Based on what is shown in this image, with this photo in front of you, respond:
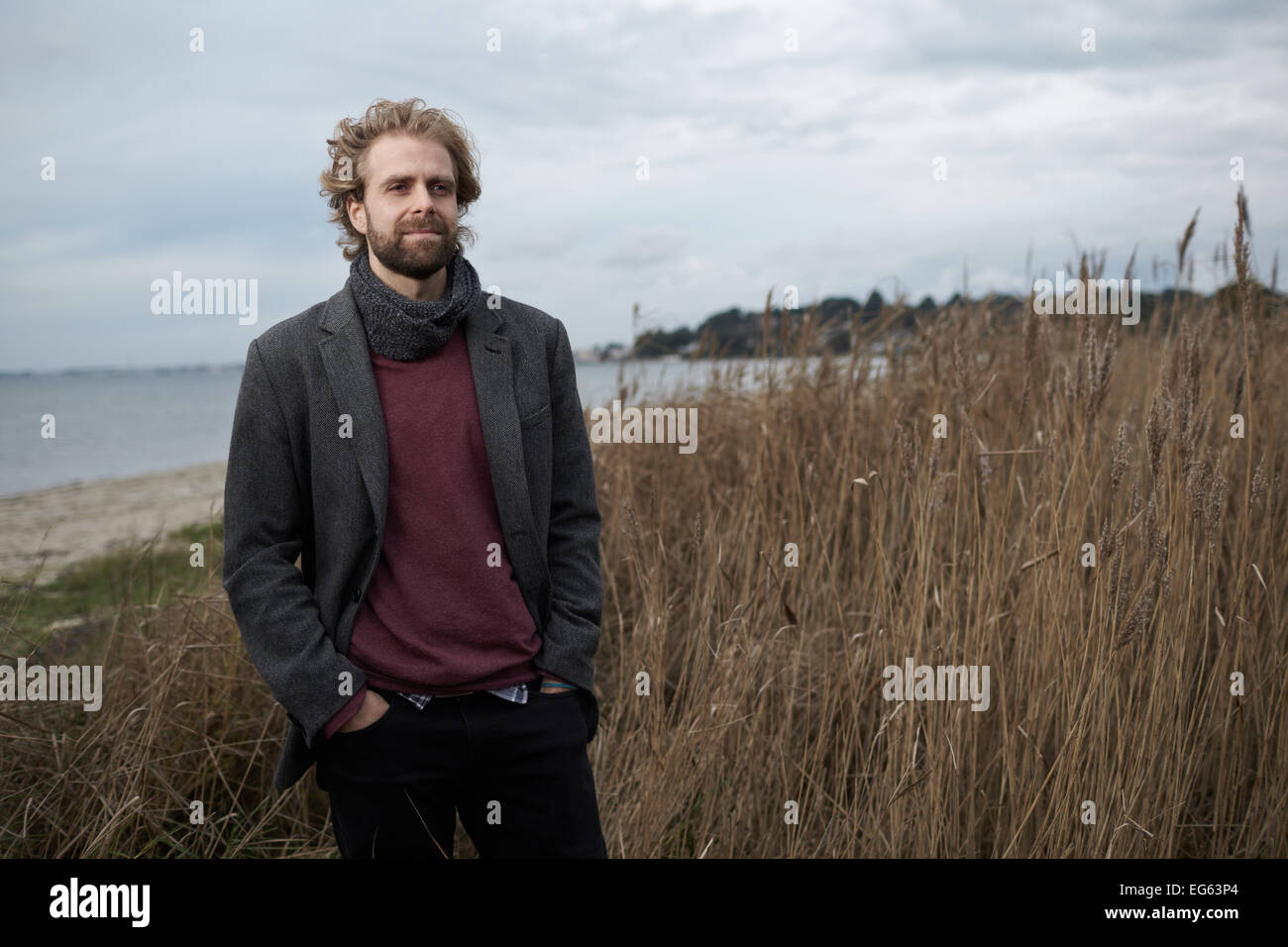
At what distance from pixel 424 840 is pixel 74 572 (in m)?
5.63

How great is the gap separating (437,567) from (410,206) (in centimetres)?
72

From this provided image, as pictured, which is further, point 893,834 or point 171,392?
point 171,392

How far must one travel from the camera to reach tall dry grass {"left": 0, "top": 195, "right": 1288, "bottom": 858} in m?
1.95

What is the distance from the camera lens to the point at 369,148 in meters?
1.92

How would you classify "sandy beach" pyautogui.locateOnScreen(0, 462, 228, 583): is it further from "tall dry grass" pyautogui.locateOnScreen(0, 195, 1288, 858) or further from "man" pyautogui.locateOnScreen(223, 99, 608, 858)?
"man" pyautogui.locateOnScreen(223, 99, 608, 858)

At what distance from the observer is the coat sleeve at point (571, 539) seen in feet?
6.08

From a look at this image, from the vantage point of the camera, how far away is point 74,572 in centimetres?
628

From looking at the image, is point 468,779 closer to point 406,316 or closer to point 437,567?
point 437,567

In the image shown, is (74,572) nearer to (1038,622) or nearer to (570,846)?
(570,846)

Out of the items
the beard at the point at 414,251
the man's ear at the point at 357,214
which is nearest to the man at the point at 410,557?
the beard at the point at 414,251

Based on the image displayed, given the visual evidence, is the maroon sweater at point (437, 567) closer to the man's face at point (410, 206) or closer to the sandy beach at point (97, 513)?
the man's face at point (410, 206)

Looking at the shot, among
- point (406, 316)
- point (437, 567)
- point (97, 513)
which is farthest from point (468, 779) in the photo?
→ point (97, 513)

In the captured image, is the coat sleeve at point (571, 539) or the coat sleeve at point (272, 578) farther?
the coat sleeve at point (571, 539)

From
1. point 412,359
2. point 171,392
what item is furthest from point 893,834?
point 171,392
